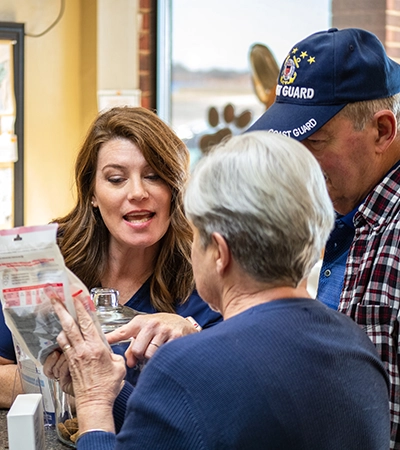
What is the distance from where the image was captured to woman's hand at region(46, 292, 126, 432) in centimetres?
125

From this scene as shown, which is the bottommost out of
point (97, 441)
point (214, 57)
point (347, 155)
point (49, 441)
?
point (49, 441)

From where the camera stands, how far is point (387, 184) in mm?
1528

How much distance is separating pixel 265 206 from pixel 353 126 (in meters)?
0.52

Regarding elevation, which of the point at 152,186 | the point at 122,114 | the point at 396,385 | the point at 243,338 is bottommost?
the point at 396,385

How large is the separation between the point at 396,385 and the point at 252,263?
425 mm

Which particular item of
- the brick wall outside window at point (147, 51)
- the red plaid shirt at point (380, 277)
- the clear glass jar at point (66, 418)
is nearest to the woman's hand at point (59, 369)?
the clear glass jar at point (66, 418)

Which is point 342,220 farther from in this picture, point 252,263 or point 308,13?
point 308,13

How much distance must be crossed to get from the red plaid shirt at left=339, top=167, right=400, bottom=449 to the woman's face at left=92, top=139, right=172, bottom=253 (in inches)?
23.6

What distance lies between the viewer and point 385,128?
1.53 metres

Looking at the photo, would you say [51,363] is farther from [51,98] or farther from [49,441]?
[51,98]

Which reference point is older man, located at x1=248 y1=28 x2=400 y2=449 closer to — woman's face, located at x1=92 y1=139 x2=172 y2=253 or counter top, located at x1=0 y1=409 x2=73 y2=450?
woman's face, located at x1=92 y1=139 x2=172 y2=253

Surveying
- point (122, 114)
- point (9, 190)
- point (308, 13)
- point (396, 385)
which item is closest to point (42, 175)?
point (9, 190)

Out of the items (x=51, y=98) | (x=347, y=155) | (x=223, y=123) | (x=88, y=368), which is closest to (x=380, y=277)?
(x=347, y=155)

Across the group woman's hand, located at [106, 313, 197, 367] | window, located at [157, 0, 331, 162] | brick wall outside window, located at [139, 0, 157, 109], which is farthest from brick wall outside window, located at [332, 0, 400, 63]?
woman's hand, located at [106, 313, 197, 367]
